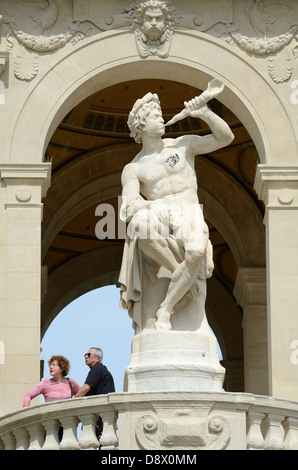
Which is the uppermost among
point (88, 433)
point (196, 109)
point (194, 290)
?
point (196, 109)

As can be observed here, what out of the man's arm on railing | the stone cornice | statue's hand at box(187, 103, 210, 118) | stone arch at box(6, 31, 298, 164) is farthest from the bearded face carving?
the man's arm on railing

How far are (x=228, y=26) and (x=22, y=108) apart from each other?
11.0ft

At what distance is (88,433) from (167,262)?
2.58 metres

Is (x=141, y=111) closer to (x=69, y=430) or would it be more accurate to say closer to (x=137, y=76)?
(x=69, y=430)

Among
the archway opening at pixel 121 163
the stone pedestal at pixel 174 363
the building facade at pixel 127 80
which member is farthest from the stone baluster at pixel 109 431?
the archway opening at pixel 121 163

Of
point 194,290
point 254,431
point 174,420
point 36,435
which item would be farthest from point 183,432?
point 194,290

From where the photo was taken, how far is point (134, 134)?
1773 centimetres

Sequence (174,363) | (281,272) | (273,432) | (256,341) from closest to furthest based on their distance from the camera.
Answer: (273,432) < (174,363) < (281,272) < (256,341)

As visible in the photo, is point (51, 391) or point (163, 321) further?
point (51, 391)

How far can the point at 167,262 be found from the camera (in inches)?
664

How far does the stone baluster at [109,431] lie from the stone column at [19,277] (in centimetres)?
504

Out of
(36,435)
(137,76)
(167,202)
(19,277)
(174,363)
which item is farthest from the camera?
(137,76)

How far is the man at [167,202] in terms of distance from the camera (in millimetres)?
16797
